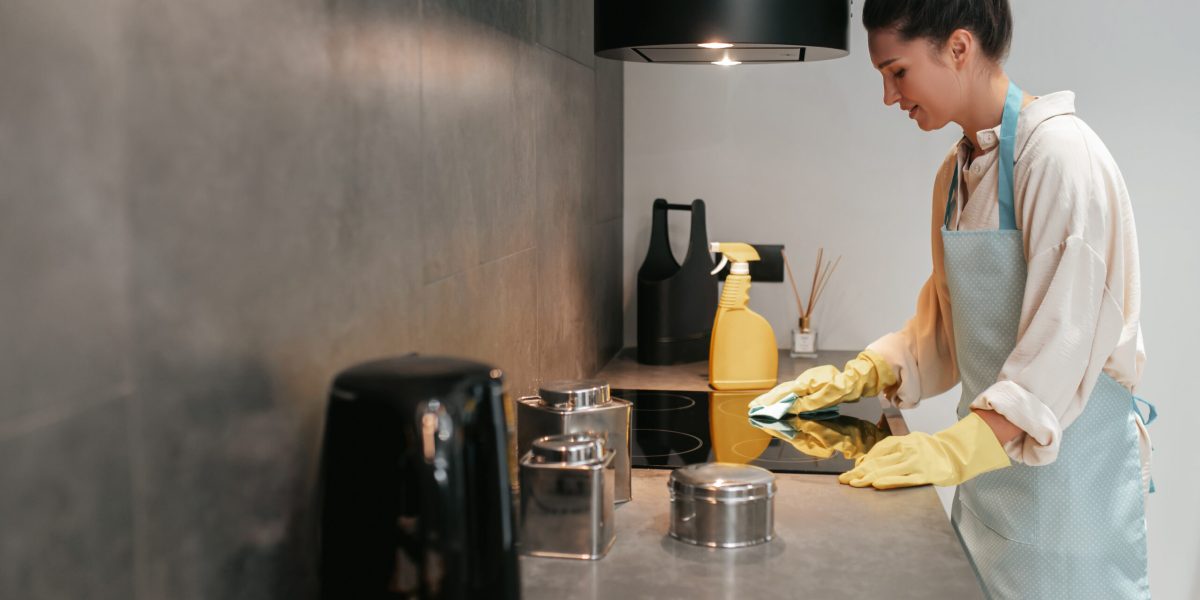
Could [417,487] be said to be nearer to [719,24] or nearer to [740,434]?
[719,24]

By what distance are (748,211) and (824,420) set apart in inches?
38.7

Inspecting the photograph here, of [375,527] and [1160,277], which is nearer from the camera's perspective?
[375,527]

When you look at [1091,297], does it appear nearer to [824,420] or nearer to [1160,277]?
[824,420]

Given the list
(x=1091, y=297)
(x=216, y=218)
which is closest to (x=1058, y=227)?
(x=1091, y=297)

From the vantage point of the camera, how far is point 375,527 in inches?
29.6

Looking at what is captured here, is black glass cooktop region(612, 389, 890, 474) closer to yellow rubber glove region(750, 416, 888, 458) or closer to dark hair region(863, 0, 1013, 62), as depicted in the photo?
yellow rubber glove region(750, 416, 888, 458)

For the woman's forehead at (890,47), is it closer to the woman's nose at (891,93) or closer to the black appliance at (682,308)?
the woman's nose at (891,93)

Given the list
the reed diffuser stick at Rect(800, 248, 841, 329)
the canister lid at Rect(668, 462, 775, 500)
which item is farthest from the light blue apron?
the reed diffuser stick at Rect(800, 248, 841, 329)

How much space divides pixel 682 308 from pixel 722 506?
1.32 m

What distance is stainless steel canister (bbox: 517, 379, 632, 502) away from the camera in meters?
1.33

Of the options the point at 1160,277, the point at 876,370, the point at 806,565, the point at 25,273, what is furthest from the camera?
the point at 1160,277

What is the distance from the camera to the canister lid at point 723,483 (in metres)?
1.23

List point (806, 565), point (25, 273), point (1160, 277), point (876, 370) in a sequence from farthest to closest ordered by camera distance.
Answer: point (1160, 277), point (876, 370), point (806, 565), point (25, 273)

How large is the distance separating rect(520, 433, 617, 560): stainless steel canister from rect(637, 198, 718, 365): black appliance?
130 cm
